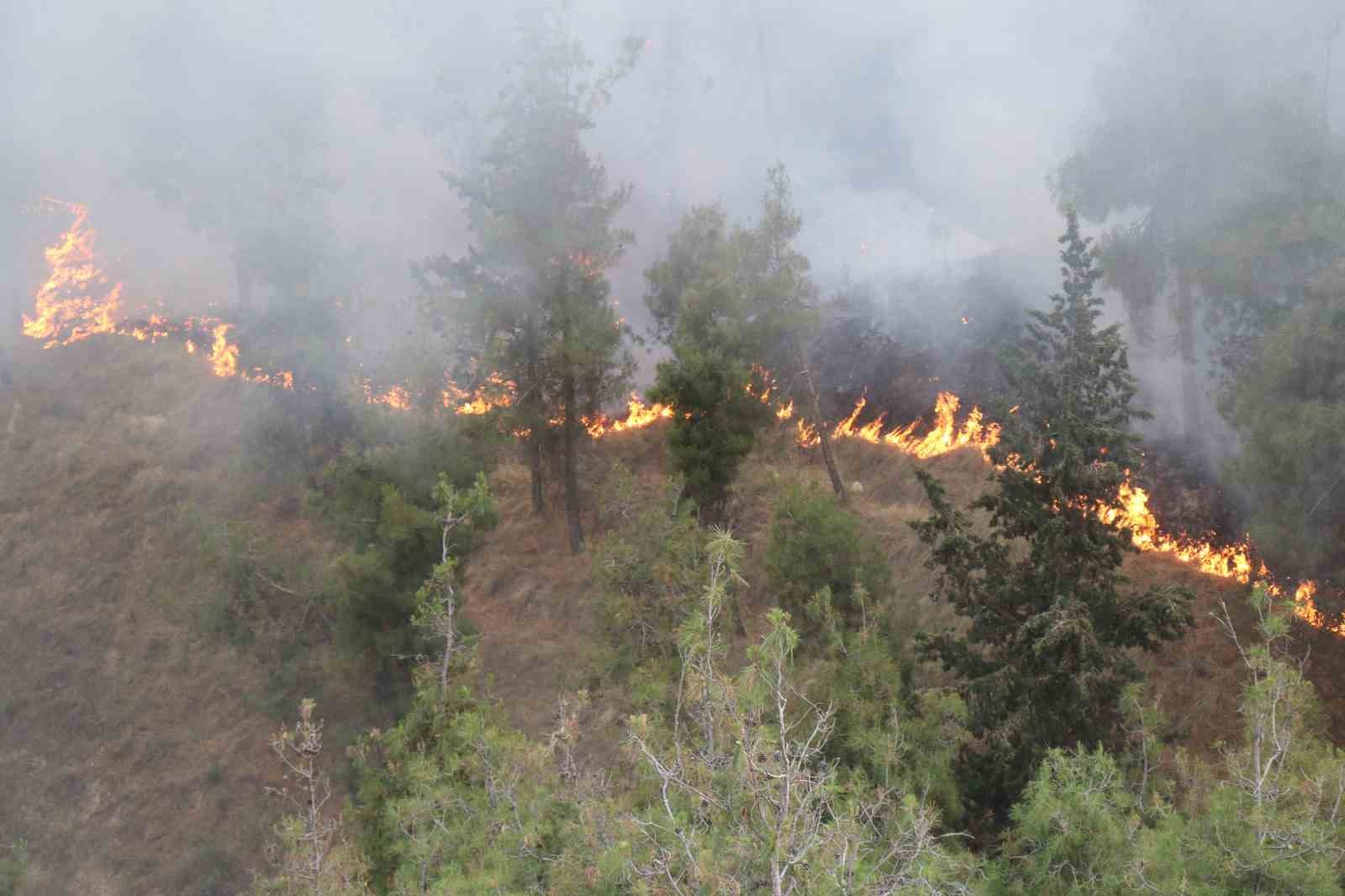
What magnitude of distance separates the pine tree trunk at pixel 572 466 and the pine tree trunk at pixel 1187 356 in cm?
1478

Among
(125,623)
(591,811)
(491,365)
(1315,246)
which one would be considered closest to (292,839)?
(591,811)

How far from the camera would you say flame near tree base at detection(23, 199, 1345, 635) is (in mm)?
21406

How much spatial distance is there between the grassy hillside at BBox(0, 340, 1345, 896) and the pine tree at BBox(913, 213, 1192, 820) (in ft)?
12.8

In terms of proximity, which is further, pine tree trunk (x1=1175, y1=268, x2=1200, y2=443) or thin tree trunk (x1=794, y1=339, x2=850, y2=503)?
thin tree trunk (x1=794, y1=339, x2=850, y2=503)

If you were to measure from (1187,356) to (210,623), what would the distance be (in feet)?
77.0

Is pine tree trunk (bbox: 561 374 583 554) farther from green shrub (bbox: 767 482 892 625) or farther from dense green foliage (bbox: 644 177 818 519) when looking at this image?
green shrub (bbox: 767 482 892 625)

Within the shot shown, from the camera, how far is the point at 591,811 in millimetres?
8867

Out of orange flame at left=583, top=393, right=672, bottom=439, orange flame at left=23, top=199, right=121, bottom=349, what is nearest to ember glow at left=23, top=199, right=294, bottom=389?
orange flame at left=23, top=199, right=121, bottom=349

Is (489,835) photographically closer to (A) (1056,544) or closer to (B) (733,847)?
(B) (733,847)

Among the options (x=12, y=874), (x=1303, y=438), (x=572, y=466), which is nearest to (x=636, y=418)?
(x=572, y=466)

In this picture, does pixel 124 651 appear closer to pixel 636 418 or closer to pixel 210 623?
pixel 210 623

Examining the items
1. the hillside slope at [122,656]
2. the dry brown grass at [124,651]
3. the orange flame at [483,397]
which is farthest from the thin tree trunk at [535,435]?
the hillside slope at [122,656]

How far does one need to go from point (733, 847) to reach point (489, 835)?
522 cm

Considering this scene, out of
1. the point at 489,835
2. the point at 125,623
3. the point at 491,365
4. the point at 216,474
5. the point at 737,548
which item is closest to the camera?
the point at 737,548
